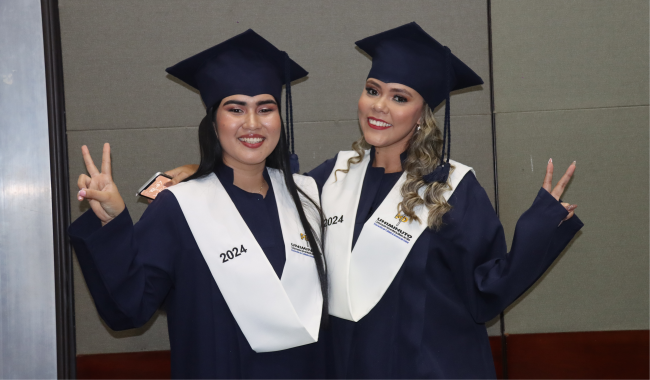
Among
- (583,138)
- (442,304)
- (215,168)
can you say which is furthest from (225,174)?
(583,138)

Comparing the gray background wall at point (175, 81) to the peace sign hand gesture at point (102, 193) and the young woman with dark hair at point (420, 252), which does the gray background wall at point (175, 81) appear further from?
the peace sign hand gesture at point (102, 193)

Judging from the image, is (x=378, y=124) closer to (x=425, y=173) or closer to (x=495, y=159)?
(x=425, y=173)

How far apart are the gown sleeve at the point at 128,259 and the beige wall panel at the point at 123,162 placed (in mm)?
991

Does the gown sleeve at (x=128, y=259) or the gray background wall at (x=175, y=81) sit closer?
the gown sleeve at (x=128, y=259)

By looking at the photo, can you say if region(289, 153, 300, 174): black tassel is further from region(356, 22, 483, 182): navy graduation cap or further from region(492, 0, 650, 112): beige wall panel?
region(492, 0, 650, 112): beige wall panel

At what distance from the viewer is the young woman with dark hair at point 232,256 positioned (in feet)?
5.18

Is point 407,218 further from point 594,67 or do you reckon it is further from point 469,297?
point 594,67

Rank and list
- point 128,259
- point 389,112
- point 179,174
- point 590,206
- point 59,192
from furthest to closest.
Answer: point 590,206 → point 59,192 → point 179,174 → point 389,112 → point 128,259

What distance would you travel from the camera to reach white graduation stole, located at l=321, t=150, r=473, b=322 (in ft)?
5.65

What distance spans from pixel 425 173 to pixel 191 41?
1434 millimetres

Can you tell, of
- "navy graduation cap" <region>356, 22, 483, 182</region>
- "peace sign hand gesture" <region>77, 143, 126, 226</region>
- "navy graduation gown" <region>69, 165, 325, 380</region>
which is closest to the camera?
"peace sign hand gesture" <region>77, 143, 126, 226</region>

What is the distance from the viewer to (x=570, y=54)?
8.59 ft

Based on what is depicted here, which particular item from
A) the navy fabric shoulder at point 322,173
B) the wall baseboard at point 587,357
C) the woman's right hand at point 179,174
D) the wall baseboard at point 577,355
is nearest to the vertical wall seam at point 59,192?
the wall baseboard at point 577,355

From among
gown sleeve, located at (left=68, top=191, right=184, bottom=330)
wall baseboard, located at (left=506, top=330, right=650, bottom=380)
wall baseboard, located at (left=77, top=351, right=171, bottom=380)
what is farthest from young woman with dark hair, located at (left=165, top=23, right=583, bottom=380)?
wall baseboard, located at (left=77, top=351, right=171, bottom=380)
